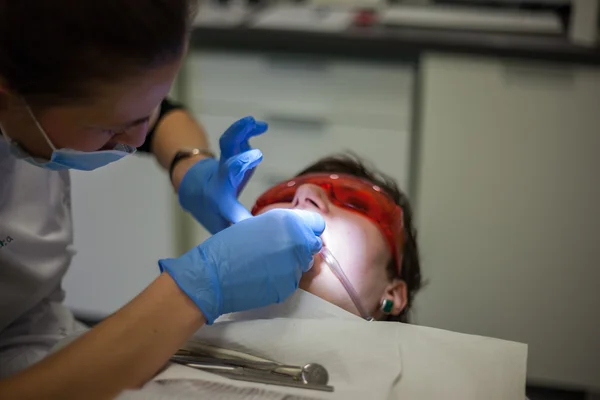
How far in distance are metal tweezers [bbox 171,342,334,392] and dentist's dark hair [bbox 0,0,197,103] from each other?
40cm

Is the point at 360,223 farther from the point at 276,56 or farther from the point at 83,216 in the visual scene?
the point at 83,216

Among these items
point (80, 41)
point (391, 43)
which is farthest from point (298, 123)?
point (80, 41)

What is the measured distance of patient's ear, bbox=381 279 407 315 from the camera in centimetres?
127

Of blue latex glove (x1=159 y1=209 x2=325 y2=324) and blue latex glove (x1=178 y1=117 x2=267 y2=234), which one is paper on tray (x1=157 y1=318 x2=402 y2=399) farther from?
blue latex glove (x1=178 y1=117 x2=267 y2=234)

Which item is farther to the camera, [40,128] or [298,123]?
[298,123]

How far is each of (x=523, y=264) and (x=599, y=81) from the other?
591 millimetres

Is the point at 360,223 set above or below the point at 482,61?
below

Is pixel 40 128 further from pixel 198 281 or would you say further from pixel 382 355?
pixel 382 355

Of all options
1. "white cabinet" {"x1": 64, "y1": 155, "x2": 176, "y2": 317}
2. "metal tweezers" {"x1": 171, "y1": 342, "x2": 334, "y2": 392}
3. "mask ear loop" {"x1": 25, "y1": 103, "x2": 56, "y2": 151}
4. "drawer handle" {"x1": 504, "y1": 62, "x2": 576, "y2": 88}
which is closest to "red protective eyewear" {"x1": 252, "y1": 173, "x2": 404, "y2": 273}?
"metal tweezers" {"x1": 171, "y1": 342, "x2": 334, "y2": 392}

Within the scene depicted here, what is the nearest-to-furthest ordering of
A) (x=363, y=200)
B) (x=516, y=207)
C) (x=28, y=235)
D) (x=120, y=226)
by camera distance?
1. (x=28, y=235)
2. (x=363, y=200)
3. (x=516, y=207)
4. (x=120, y=226)

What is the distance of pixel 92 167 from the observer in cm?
101

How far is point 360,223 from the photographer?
1.25m

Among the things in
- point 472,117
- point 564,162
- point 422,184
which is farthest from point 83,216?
point 564,162

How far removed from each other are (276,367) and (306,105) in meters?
1.38
